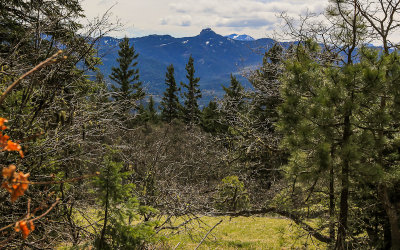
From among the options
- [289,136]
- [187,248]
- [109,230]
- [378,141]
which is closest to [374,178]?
[378,141]

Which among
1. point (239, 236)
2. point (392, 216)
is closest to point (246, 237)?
point (239, 236)

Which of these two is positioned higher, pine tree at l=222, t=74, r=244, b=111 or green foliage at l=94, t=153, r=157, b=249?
pine tree at l=222, t=74, r=244, b=111

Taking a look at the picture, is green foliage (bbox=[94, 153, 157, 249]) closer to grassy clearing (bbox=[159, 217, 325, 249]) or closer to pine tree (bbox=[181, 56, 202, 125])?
grassy clearing (bbox=[159, 217, 325, 249])

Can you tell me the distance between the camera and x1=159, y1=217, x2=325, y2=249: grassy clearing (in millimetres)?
7090

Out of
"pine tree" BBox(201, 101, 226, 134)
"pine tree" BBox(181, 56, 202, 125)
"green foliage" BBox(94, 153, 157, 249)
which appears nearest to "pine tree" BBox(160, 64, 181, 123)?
"pine tree" BBox(181, 56, 202, 125)

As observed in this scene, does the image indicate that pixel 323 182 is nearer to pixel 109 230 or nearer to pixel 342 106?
pixel 342 106

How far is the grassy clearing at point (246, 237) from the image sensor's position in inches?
279

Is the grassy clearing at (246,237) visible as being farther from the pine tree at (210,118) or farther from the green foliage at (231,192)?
the pine tree at (210,118)

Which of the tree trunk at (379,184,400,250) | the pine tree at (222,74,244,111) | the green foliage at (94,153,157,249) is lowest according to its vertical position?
the tree trunk at (379,184,400,250)

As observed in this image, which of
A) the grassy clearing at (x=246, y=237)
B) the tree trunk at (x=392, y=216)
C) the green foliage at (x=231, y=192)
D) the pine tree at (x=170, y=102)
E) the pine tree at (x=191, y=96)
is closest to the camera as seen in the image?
the tree trunk at (x=392, y=216)

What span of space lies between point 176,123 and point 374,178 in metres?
29.8

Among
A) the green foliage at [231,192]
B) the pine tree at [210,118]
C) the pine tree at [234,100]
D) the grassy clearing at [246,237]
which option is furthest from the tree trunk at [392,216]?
the pine tree at [210,118]

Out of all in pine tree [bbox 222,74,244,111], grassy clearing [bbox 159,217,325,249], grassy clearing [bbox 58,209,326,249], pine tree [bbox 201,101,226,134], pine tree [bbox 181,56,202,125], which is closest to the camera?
grassy clearing [bbox 58,209,326,249]

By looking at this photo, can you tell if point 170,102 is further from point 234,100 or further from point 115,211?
point 115,211
